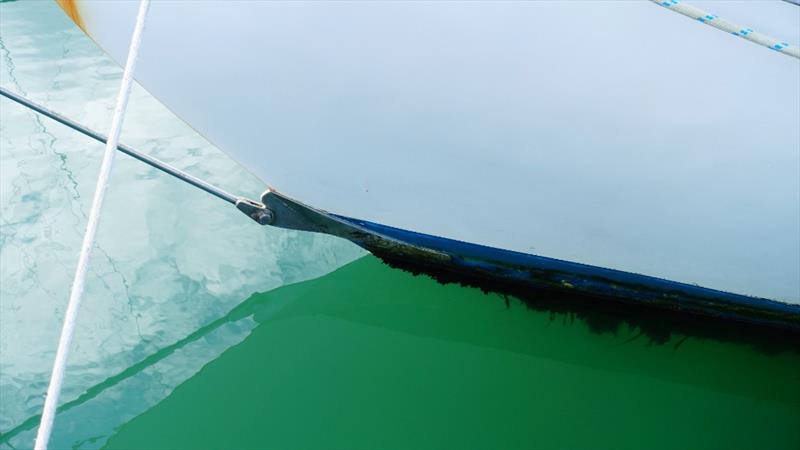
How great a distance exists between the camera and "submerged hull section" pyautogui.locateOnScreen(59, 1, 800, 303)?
1498mm

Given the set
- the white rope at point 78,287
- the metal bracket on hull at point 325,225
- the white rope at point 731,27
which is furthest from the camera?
the metal bracket on hull at point 325,225

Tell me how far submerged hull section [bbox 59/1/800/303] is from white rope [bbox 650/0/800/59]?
0.02 m

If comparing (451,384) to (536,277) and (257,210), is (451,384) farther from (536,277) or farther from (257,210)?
(257,210)

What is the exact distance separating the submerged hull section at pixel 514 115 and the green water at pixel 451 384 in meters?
0.40

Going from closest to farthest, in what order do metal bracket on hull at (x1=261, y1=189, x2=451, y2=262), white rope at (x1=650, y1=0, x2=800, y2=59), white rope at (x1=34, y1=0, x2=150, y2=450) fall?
white rope at (x1=34, y1=0, x2=150, y2=450)
white rope at (x1=650, y1=0, x2=800, y2=59)
metal bracket on hull at (x1=261, y1=189, x2=451, y2=262)

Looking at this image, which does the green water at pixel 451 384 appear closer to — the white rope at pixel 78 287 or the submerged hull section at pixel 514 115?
the submerged hull section at pixel 514 115

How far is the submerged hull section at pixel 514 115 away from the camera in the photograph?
1.50 metres

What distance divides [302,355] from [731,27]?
140cm

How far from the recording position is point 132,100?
3047mm

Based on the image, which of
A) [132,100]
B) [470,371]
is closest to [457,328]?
[470,371]

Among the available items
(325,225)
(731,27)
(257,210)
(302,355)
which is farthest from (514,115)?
(302,355)

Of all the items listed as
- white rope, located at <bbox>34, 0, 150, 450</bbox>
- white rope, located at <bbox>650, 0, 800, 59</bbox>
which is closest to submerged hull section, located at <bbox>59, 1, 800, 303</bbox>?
white rope, located at <bbox>650, 0, 800, 59</bbox>

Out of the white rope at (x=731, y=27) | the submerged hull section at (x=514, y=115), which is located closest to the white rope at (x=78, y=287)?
the submerged hull section at (x=514, y=115)

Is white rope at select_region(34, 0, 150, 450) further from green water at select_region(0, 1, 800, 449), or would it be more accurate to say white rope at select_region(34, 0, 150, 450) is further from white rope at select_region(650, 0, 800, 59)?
white rope at select_region(650, 0, 800, 59)
